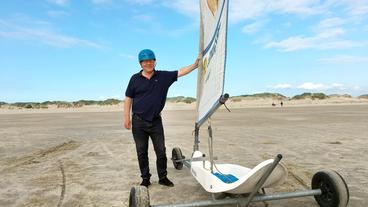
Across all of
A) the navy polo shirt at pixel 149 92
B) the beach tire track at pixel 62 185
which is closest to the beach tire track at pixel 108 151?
the beach tire track at pixel 62 185

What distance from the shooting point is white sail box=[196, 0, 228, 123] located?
4.46 metres

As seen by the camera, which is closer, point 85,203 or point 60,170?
point 85,203

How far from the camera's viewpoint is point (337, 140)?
11.6 metres

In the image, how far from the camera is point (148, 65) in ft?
20.5

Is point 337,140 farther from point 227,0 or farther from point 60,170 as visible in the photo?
point 227,0

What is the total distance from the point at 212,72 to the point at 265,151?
543cm

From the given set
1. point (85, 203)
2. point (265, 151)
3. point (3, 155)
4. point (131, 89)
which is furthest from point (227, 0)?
point (3, 155)

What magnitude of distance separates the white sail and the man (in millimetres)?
475

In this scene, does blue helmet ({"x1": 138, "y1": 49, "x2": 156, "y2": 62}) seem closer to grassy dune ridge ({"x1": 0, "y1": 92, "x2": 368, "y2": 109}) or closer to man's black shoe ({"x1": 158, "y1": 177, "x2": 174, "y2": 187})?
man's black shoe ({"x1": 158, "y1": 177, "x2": 174, "y2": 187})

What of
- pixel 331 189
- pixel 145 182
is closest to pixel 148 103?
pixel 145 182

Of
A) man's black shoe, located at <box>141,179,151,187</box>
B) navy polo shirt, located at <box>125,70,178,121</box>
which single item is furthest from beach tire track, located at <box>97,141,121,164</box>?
navy polo shirt, located at <box>125,70,178,121</box>

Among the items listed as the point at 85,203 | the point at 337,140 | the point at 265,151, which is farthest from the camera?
the point at 337,140

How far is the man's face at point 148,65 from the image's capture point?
6.25 meters

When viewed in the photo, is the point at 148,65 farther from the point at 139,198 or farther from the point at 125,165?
the point at 125,165
